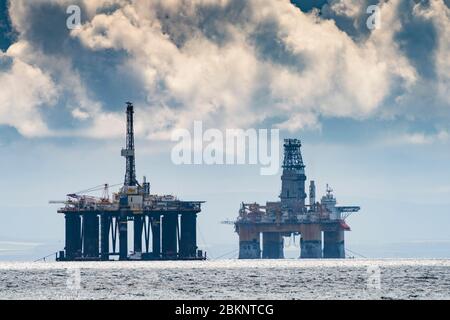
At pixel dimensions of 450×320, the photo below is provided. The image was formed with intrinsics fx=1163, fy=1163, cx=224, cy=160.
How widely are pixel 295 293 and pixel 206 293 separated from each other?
6.95m

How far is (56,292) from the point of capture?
305 ft

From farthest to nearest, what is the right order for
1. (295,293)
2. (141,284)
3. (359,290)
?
(141,284)
(359,290)
(295,293)
